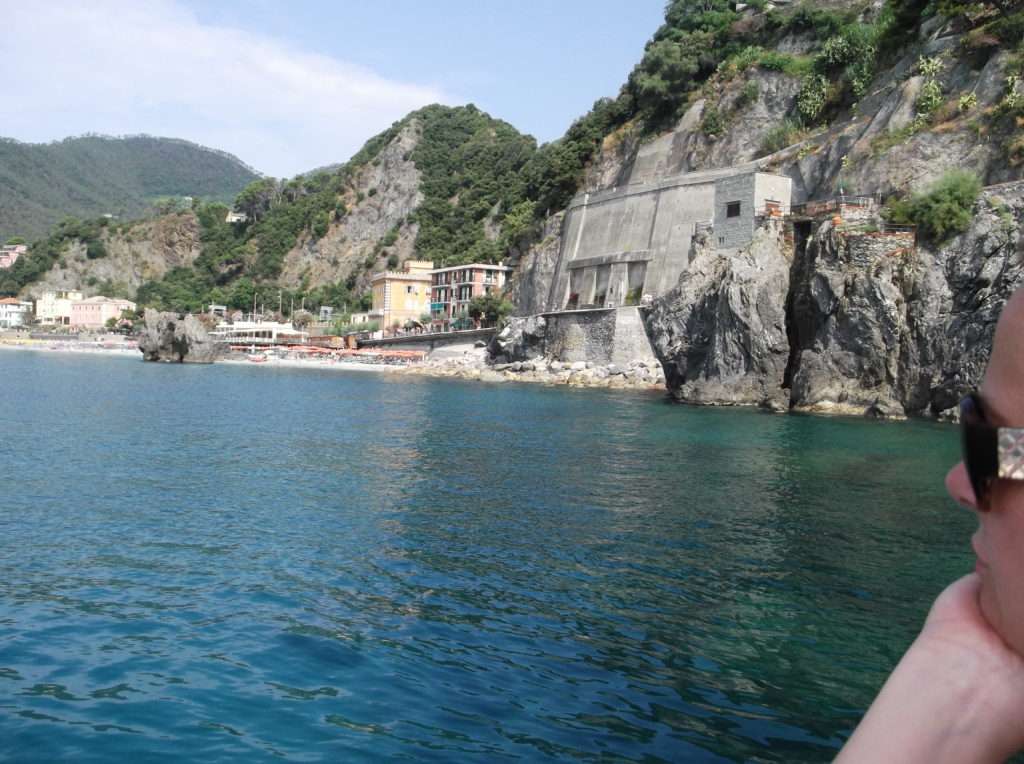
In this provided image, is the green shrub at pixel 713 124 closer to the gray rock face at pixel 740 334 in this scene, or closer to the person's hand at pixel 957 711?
the gray rock face at pixel 740 334

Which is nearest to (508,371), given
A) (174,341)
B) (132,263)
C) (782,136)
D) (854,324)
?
(782,136)

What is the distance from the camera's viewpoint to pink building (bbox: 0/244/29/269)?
554 feet

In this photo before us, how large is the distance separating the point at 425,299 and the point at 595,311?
4677 centimetres

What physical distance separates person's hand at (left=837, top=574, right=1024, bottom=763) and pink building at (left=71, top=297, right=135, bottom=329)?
146m

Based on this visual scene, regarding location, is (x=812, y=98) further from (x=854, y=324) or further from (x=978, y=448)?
(x=978, y=448)

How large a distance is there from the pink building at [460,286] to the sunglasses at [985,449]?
81.3 m

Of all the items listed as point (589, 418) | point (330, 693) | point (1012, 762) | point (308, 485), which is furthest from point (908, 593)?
point (589, 418)

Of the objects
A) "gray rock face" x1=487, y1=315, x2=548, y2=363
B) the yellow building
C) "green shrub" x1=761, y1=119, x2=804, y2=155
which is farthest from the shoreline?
"green shrub" x1=761, y1=119, x2=804, y2=155

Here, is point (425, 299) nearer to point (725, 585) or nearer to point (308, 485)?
point (308, 485)

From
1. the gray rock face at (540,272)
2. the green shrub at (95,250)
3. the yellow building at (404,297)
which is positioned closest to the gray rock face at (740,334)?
the gray rock face at (540,272)

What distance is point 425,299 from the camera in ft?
330

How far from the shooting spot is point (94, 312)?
134250mm

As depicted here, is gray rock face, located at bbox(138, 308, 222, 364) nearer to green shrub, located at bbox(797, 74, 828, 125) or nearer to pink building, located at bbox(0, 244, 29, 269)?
green shrub, located at bbox(797, 74, 828, 125)

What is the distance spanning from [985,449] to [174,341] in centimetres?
8440
